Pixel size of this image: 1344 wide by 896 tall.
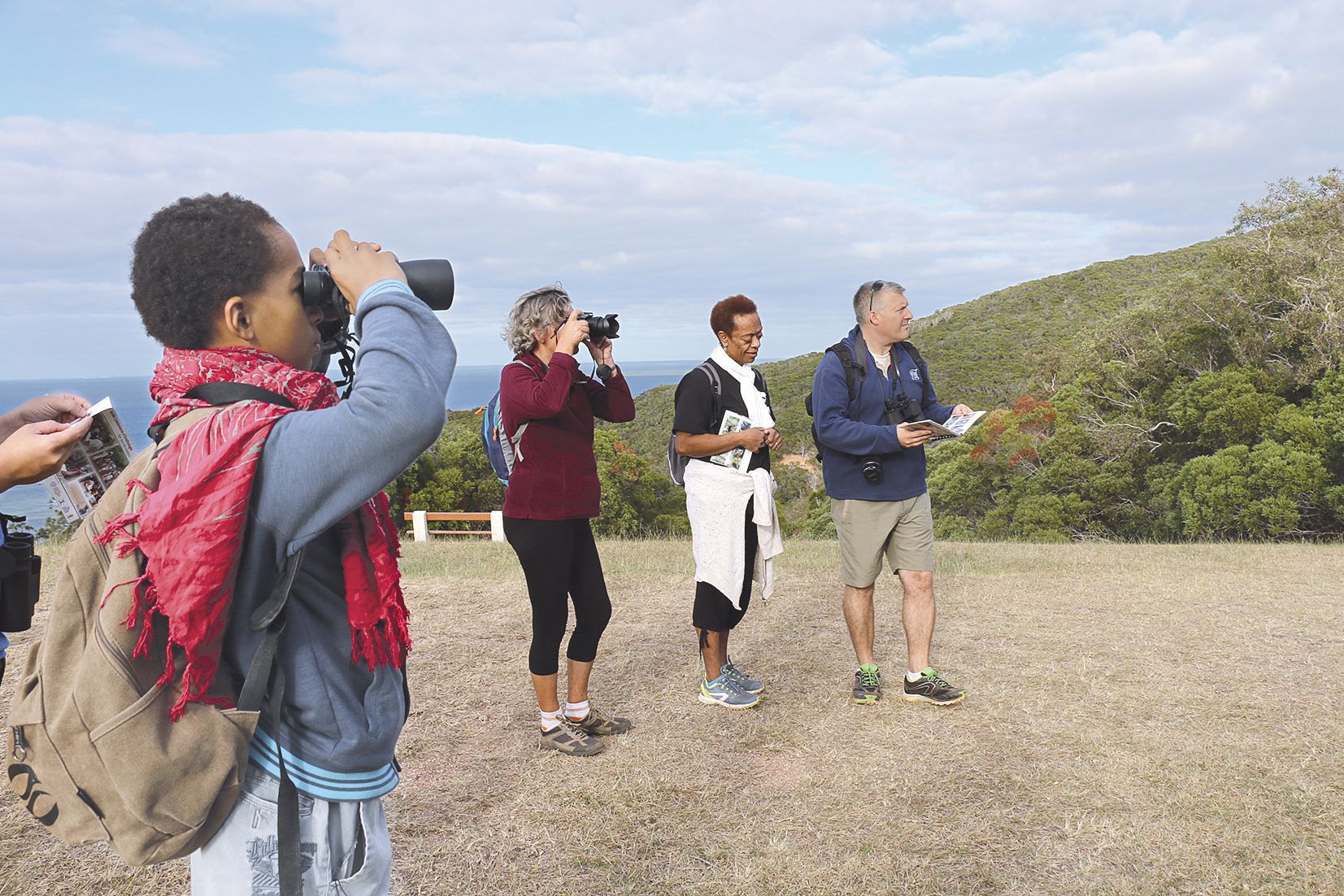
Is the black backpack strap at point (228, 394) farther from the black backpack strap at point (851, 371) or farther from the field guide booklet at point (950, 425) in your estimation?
the black backpack strap at point (851, 371)

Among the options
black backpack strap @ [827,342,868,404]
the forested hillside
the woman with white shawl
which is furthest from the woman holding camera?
the forested hillside

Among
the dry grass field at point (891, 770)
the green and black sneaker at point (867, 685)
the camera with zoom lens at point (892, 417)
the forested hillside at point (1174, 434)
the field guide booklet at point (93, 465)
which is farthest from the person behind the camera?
the forested hillside at point (1174, 434)

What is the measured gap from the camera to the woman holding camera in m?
3.79

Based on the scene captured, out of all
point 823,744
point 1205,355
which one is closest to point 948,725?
point 823,744

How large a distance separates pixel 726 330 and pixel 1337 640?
4291mm

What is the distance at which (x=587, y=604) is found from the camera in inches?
158

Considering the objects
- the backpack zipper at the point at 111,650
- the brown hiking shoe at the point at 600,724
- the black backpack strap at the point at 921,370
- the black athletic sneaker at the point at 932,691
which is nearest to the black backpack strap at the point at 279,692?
the backpack zipper at the point at 111,650

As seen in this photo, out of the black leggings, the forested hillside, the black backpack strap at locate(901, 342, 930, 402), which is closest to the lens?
the black leggings

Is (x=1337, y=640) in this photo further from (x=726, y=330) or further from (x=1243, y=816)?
(x=726, y=330)

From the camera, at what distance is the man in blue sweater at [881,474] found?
4.55 meters

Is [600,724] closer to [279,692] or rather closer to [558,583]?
[558,583]

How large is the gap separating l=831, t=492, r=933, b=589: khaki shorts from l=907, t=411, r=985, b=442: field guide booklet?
1.30 ft

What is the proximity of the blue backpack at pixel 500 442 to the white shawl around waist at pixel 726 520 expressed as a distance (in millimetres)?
974

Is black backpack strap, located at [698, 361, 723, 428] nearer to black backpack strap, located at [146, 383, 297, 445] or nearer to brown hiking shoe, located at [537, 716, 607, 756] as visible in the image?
brown hiking shoe, located at [537, 716, 607, 756]
